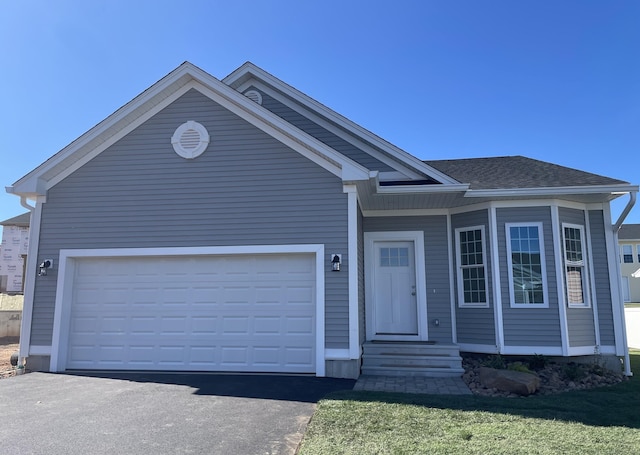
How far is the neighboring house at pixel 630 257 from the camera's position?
113 ft

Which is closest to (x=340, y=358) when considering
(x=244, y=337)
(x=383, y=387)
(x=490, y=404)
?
(x=383, y=387)

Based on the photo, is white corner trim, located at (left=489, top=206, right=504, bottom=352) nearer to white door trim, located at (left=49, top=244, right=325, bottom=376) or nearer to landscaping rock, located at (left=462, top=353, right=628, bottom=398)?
landscaping rock, located at (left=462, top=353, right=628, bottom=398)

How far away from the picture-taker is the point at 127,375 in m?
7.82

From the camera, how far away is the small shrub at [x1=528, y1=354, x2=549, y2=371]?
27.6 feet

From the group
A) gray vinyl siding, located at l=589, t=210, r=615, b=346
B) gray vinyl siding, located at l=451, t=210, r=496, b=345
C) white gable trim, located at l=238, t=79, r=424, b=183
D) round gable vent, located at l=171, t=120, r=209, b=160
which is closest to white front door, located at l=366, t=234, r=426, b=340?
gray vinyl siding, located at l=451, t=210, r=496, b=345

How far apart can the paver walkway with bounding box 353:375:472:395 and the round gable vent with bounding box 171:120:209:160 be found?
5.20m

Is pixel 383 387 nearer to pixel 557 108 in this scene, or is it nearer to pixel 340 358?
pixel 340 358

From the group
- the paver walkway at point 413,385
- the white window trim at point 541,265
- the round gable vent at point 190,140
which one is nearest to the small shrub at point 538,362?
the white window trim at point 541,265

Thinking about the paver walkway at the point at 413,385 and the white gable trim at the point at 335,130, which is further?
the white gable trim at the point at 335,130

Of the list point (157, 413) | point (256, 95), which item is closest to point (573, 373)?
point (157, 413)

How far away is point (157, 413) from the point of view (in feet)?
17.4

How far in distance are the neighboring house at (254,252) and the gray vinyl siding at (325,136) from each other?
3.50 ft

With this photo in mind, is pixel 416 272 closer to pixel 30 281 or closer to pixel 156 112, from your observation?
pixel 156 112

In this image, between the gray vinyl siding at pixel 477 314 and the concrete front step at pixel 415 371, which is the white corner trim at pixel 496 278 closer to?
the gray vinyl siding at pixel 477 314
